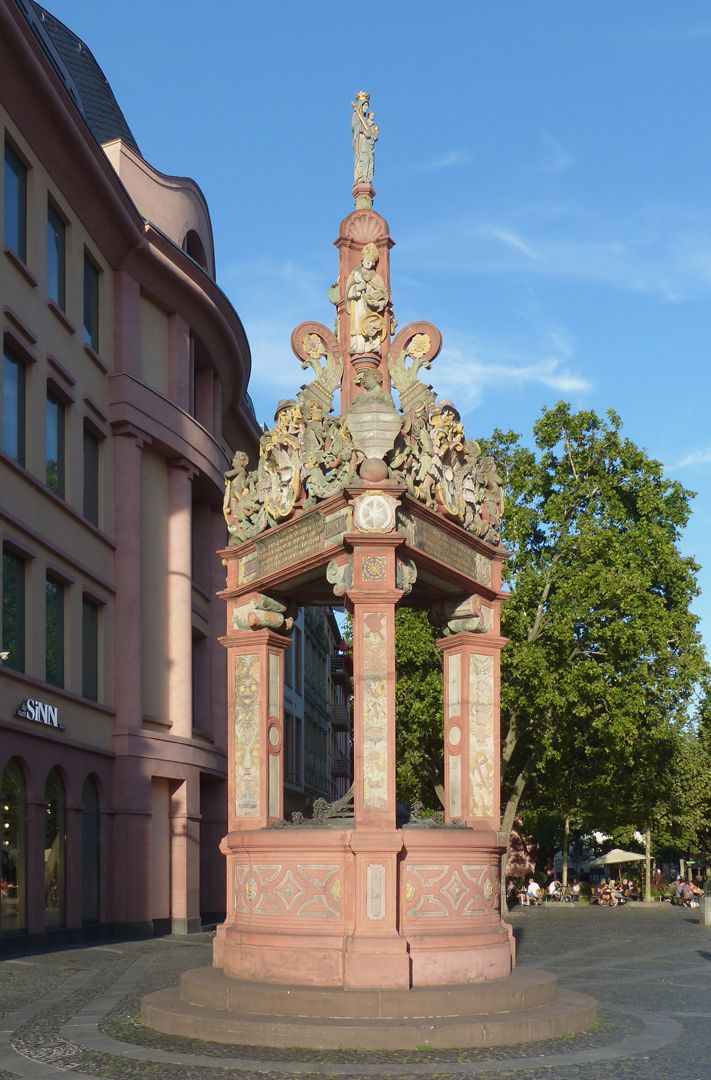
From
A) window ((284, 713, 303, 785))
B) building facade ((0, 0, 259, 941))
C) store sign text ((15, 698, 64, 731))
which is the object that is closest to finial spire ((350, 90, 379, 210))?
building facade ((0, 0, 259, 941))

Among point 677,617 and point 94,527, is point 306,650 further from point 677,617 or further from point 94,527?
point 94,527

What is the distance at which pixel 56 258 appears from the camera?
91.9ft

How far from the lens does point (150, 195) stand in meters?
33.7

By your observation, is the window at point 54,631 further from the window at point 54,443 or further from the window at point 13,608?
the window at point 54,443

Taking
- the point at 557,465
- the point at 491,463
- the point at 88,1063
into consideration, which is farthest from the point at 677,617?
the point at 88,1063

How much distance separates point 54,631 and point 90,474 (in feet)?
13.4

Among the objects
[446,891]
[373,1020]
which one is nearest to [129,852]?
[446,891]

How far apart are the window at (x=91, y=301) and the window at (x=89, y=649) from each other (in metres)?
5.41

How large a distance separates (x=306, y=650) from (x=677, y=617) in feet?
94.5

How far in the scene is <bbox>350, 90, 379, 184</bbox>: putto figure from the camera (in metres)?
16.2

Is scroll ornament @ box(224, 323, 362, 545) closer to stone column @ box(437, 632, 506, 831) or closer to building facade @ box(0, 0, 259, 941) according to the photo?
stone column @ box(437, 632, 506, 831)

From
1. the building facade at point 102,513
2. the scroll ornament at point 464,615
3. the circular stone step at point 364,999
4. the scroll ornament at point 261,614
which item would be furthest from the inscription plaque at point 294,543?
the building facade at point 102,513

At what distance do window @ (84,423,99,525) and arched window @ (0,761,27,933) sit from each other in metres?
6.79

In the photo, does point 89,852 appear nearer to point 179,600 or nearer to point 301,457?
point 179,600
